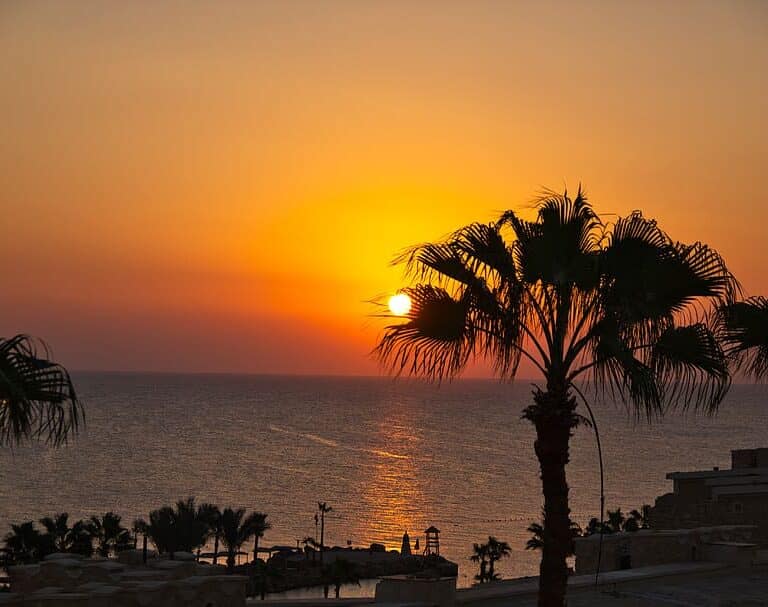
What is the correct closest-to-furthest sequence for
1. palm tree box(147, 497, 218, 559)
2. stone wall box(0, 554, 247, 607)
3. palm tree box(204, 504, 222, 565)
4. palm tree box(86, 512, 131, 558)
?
stone wall box(0, 554, 247, 607) < palm tree box(86, 512, 131, 558) < palm tree box(147, 497, 218, 559) < palm tree box(204, 504, 222, 565)

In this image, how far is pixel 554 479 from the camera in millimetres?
12398

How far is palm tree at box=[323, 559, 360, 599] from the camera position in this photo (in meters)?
73.9

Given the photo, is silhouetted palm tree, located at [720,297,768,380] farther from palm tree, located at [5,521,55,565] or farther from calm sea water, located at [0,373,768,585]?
A: calm sea water, located at [0,373,768,585]

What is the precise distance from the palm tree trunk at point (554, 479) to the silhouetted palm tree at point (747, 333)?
4.32 meters

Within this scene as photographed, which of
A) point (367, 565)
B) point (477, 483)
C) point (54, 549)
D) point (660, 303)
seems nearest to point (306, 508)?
point (477, 483)

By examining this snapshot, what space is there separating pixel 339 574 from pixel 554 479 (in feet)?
210

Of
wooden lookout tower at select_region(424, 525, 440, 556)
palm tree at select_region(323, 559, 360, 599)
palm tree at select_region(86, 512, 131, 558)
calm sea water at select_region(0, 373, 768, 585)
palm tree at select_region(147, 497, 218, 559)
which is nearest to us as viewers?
wooden lookout tower at select_region(424, 525, 440, 556)

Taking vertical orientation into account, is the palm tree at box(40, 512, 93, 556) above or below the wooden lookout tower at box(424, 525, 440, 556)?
below

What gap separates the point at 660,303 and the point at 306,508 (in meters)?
115

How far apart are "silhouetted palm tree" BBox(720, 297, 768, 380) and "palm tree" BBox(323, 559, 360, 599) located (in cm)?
5998

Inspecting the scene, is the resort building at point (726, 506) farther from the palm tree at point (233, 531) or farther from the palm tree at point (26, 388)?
the palm tree at point (233, 531)

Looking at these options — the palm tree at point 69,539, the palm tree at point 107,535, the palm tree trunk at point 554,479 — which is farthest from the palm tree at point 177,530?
the palm tree trunk at point 554,479

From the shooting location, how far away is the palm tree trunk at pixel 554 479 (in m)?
12.3

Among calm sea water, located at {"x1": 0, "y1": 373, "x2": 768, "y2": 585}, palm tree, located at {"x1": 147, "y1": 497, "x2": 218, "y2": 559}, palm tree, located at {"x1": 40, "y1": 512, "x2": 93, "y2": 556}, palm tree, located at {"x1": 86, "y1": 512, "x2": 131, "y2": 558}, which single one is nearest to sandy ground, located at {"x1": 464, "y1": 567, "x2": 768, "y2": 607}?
palm tree, located at {"x1": 40, "y1": 512, "x2": 93, "y2": 556}
